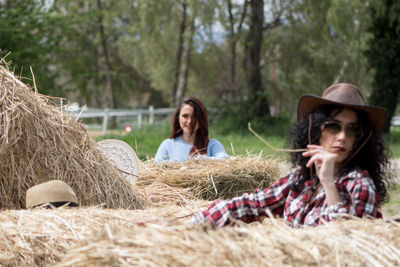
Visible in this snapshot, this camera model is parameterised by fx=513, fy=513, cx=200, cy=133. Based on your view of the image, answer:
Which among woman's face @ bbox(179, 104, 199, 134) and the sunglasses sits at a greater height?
the sunglasses

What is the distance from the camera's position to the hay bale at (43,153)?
3.30 m

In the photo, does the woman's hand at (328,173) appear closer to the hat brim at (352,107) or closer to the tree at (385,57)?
the hat brim at (352,107)

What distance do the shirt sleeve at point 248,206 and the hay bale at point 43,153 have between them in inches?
48.9

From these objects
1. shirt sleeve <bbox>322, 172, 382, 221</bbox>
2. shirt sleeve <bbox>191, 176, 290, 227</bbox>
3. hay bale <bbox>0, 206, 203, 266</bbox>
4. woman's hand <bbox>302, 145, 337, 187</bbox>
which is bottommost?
hay bale <bbox>0, 206, 203, 266</bbox>

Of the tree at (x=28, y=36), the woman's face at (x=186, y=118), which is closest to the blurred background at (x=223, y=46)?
the tree at (x=28, y=36)

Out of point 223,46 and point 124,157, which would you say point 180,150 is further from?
point 223,46

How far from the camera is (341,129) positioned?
2.51 m

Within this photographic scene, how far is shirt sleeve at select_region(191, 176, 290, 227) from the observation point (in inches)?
101

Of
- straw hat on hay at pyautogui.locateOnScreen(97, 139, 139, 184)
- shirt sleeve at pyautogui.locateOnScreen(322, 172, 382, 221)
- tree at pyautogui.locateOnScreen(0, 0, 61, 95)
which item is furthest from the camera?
tree at pyautogui.locateOnScreen(0, 0, 61, 95)

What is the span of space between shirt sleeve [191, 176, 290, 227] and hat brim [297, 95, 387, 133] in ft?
1.29

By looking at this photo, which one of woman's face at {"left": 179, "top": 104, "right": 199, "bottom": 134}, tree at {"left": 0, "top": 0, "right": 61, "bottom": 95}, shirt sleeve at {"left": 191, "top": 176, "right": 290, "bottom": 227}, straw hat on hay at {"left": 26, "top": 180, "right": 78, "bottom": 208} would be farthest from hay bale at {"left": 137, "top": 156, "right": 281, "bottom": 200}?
tree at {"left": 0, "top": 0, "right": 61, "bottom": 95}

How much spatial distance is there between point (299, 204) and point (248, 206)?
263 millimetres

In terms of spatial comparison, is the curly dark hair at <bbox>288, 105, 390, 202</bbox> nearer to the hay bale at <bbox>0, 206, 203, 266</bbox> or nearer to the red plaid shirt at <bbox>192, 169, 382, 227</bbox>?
the red plaid shirt at <bbox>192, 169, 382, 227</bbox>

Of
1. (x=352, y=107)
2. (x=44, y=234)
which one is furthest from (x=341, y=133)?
(x=44, y=234)
